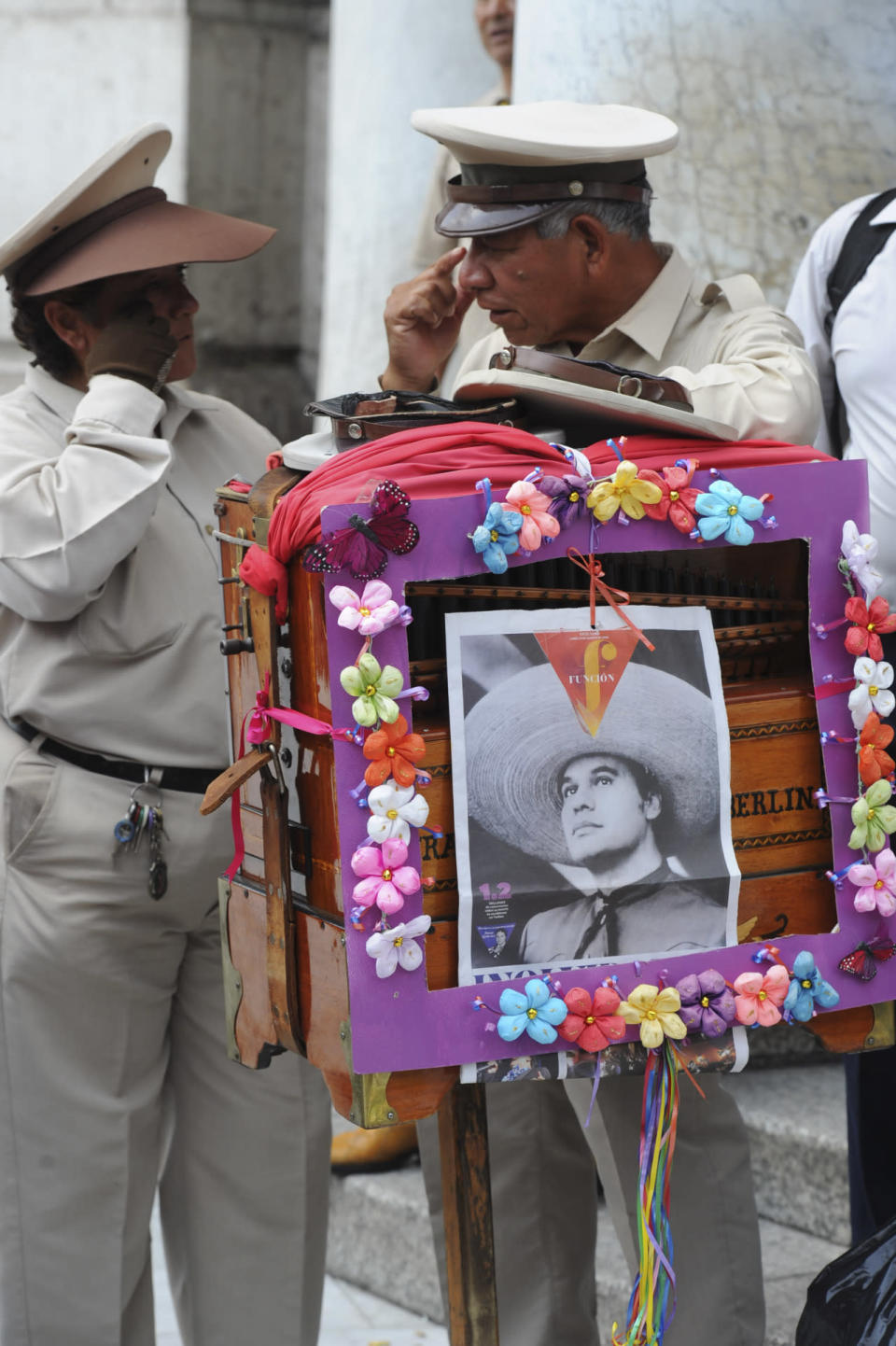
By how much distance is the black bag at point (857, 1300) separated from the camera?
78.7 inches

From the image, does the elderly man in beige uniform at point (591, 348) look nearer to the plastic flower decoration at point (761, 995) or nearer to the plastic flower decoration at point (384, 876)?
the plastic flower decoration at point (761, 995)

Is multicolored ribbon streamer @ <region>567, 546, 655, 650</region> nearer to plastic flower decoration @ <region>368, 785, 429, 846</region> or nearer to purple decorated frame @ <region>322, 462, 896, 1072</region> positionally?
purple decorated frame @ <region>322, 462, 896, 1072</region>

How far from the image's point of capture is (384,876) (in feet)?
5.49

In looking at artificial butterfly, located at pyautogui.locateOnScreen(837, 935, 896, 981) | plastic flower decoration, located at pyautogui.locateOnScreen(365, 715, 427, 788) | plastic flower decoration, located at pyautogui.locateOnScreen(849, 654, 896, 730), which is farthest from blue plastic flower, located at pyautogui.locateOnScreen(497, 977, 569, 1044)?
plastic flower decoration, located at pyautogui.locateOnScreen(849, 654, 896, 730)

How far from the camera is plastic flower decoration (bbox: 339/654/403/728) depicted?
65.0 inches

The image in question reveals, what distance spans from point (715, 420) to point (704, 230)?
1.53m

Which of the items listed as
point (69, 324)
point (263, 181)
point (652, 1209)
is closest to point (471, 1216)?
point (652, 1209)

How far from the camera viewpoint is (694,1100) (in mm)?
2314

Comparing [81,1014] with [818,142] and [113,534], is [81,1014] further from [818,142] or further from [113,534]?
[818,142]

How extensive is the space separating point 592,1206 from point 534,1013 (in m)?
1.07

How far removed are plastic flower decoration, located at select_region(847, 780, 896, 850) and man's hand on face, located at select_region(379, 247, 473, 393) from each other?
3.18ft

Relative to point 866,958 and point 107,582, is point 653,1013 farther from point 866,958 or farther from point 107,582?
point 107,582

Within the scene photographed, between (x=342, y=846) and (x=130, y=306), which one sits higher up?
(x=130, y=306)

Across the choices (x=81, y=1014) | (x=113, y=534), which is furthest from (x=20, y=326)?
(x=81, y=1014)
